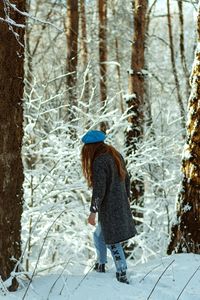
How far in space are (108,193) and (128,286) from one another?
0.79 metres

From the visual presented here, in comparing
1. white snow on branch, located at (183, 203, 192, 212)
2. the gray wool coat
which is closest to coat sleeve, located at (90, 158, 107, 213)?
the gray wool coat

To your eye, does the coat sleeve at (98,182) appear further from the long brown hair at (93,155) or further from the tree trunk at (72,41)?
the tree trunk at (72,41)

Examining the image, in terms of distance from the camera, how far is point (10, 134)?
3.61 metres

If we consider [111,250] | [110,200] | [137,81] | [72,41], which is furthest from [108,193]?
[72,41]

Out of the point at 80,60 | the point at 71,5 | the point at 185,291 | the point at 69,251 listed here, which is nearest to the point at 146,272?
the point at 185,291

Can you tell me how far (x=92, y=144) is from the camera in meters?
4.28

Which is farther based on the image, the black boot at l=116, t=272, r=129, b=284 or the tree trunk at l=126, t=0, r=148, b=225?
the tree trunk at l=126, t=0, r=148, b=225

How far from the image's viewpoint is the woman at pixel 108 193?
13.7ft

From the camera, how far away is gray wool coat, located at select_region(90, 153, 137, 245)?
13.7ft

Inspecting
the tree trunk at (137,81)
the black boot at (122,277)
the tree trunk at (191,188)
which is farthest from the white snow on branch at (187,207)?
the tree trunk at (137,81)

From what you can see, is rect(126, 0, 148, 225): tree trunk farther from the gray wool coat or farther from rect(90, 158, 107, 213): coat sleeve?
rect(90, 158, 107, 213): coat sleeve

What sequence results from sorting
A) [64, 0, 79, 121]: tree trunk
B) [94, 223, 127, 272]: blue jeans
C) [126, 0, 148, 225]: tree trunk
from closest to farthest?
1. [94, 223, 127, 272]: blue jeans
2. [126, 0, 148, 225]: tree trunk
3. [64, 0, 79, 121]: tree trunk

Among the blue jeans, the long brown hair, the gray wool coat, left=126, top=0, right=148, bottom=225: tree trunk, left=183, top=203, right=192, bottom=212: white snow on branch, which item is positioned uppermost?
left=126, top=0, right=148, bottom=225: tree trunk

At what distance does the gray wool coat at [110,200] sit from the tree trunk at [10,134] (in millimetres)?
745
